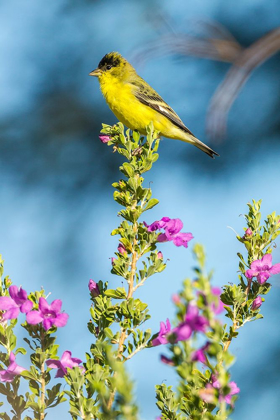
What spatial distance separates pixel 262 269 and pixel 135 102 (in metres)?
2.67

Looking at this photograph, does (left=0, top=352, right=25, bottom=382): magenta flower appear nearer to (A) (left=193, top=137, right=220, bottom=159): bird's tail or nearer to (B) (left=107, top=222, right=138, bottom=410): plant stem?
(B) (left=107, top=222, right=138, bottom=410): plant stem

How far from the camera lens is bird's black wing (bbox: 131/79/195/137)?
12.4 ft

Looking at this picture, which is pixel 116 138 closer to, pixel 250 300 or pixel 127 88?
pixel 250 300

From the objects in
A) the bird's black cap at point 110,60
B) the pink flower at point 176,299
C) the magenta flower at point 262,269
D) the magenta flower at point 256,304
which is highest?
the bird's black cap at point 110,60

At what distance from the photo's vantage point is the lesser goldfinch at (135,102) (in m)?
3.57

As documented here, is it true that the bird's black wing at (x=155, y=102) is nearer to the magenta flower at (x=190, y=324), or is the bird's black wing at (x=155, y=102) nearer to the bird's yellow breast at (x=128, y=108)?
the bird's yellow breast at (x=128, y=108)

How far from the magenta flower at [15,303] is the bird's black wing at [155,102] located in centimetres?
292

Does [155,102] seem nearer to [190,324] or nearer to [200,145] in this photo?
[200,145]

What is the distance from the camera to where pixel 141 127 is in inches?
143

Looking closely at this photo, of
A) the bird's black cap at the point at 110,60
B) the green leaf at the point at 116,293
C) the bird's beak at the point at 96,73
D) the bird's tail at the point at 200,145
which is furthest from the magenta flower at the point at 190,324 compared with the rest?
the bird's black cap at the point at 110,60

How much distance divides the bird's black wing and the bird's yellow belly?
33 mm

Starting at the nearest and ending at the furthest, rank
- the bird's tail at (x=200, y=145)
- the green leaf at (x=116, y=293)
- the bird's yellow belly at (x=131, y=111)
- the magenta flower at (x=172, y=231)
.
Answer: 1. the green leaf at (x=116, y=293)
2. the magenta flower at (x=172, y=231)
3. the bird's yellow belly at (x=131, y=111)
4. the bird's tail at (x=200, y=145)

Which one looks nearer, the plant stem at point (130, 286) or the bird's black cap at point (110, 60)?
the plant stem at point (130, 286)

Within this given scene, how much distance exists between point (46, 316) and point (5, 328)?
0.09m
